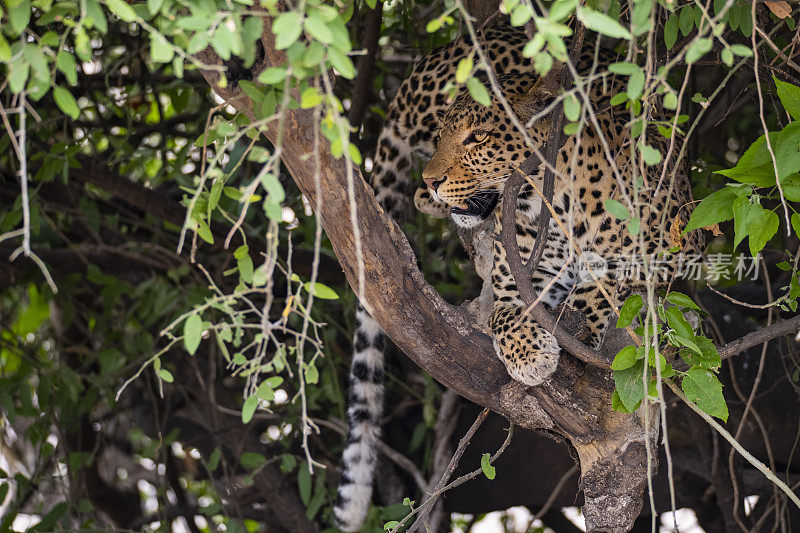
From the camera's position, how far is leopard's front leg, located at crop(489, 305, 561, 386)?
2.66 meters

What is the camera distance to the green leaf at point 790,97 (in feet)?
6.73

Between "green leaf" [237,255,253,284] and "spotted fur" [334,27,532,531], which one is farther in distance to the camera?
"spotted fur" [334,27,532,531]

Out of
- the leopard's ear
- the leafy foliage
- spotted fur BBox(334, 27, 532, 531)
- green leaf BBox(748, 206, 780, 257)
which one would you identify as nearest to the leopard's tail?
spotted fur BBox(334, 27, 532, 531)

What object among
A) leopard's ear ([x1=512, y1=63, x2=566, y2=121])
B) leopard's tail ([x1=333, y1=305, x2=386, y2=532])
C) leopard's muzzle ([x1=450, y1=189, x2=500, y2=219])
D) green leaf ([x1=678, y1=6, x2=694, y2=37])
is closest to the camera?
green leaf ([x1=678, y1=6, x2=694, y2=37])

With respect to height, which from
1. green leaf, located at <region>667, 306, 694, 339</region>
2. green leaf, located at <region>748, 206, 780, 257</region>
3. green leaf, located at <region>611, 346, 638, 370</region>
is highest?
green leaf, located at <region>748, 206, 780, 257</region>

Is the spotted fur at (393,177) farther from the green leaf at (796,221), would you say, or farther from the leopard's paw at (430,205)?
the green leaf at (796,221)

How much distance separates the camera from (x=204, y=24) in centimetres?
151

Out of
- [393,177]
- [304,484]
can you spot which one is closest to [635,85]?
[393,177]

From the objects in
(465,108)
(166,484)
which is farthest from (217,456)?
(465,108)

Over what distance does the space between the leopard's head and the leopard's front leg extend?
439mm

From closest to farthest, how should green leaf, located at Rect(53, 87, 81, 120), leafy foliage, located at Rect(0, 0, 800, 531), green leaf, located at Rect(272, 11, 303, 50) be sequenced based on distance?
green leaf, located at Rect(272, 11, 303, 50) < green leaf, located at Rect(53, 87, 81, 120) < leafy foliage, located at Rect(0, 0, 800, 531)

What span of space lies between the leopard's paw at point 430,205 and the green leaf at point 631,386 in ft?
4.24

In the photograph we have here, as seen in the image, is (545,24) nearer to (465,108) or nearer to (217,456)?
(465,108)

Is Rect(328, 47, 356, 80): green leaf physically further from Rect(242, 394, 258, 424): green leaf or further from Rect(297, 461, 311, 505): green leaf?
Rect(297, 461, 311, 505): green leaf
